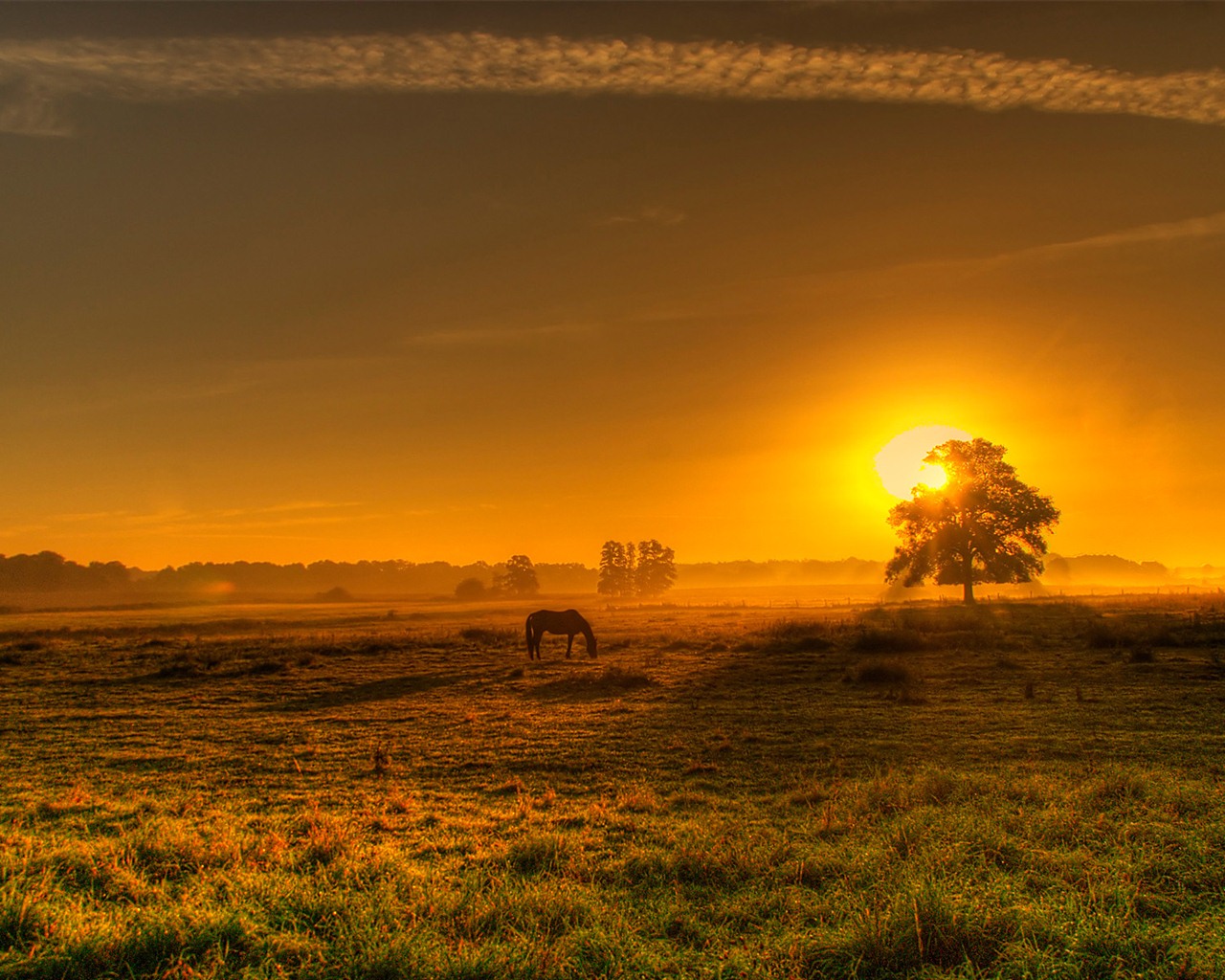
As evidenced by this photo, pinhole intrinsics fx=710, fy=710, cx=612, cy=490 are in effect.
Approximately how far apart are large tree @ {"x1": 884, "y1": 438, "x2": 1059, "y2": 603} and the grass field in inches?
1586

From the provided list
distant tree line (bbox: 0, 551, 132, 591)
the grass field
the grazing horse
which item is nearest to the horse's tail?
the grazing horse

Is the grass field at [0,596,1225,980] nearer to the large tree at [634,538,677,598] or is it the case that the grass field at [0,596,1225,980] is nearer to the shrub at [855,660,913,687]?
the shrub at [855,660,913,687]

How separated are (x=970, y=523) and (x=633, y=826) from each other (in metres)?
61.1

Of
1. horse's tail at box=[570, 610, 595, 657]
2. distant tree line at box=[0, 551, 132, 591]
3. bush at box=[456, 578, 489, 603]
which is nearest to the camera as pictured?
horse's tail at box=[570, 610, 595, 657]

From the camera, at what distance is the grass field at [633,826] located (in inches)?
208

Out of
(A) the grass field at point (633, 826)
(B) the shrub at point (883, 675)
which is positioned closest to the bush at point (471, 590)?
(A) the grass field at point (633, 826)

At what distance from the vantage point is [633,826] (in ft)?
30.2

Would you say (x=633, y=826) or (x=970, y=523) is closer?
(x=633, y=826)

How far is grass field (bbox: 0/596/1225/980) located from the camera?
5.29 metres

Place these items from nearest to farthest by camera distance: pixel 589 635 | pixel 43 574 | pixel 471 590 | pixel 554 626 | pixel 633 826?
pixel 633 826, pixel 589 635, pixel 554 626, pixel 471 590, pixel 43 574

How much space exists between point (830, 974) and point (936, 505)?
64.6 m

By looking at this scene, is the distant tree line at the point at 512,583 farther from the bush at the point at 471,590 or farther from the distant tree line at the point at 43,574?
the distant tree line at the point at 43,574

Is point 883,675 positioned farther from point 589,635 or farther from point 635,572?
point 635,572

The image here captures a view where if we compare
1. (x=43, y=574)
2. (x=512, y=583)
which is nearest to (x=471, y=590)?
(x=512, y=583)
